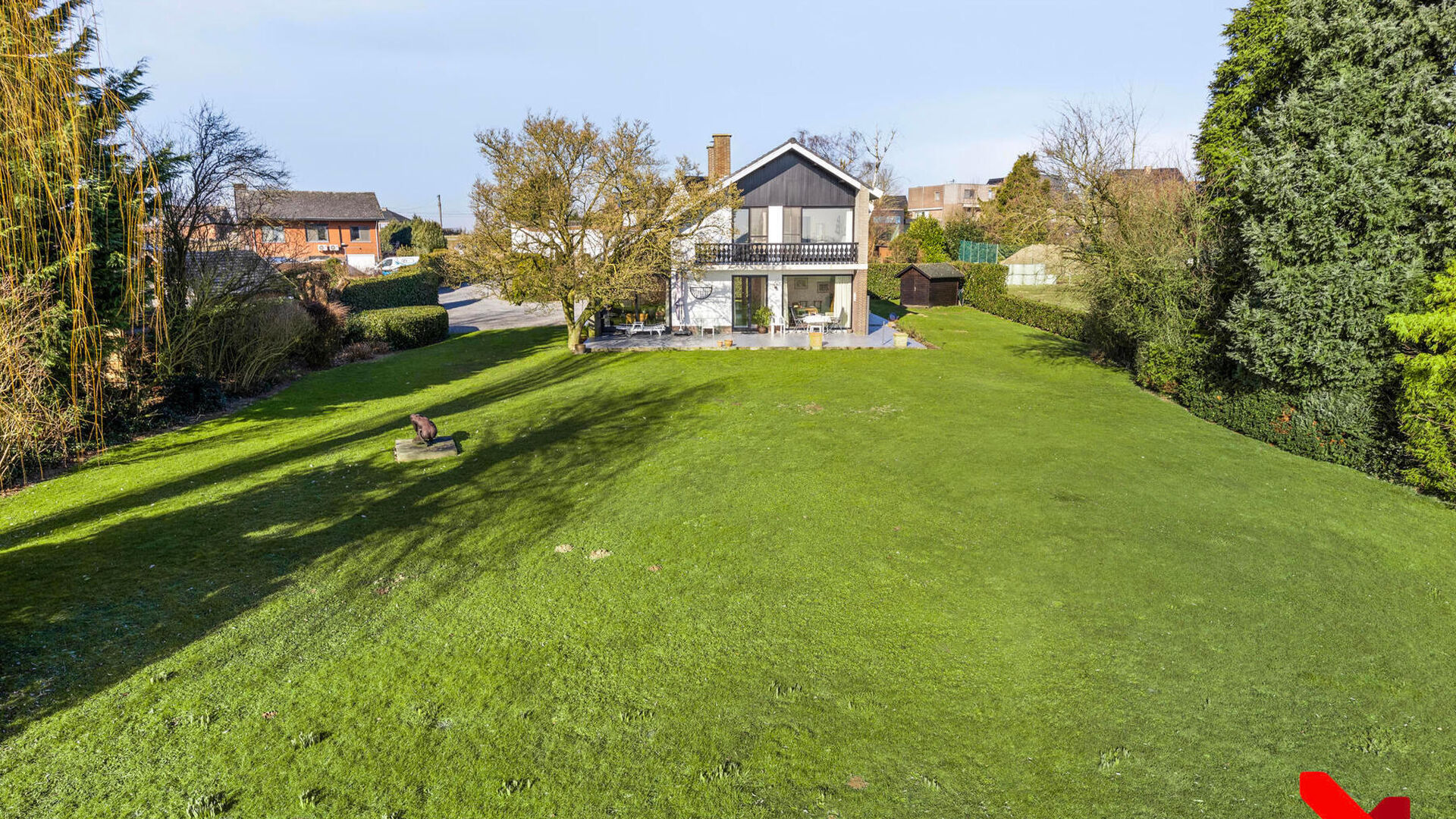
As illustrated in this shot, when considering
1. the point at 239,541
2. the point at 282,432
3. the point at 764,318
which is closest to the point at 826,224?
the point at 764,318

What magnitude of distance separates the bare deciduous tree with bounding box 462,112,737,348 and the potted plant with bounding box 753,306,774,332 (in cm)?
596

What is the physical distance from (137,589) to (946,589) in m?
9.95

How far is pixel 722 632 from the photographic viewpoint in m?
8.20

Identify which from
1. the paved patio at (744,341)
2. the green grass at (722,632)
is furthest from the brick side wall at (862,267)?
the green grass at (722,632)

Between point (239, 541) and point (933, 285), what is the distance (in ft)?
135

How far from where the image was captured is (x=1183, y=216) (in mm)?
20828

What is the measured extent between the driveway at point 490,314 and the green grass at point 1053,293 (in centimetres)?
2397

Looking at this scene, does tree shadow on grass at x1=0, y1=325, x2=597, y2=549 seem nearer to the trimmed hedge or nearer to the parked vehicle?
the trimmed hedge

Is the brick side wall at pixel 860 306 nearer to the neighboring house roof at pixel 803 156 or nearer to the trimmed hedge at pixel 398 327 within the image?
the neighboring house roof at pixel 803 156

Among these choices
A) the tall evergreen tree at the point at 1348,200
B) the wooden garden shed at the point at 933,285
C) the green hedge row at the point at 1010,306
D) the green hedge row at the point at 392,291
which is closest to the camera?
the tall evergreen tree at the point at 1348,200

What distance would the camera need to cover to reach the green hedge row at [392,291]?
3662cm

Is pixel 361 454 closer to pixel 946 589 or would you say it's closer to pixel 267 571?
pixel 267 571

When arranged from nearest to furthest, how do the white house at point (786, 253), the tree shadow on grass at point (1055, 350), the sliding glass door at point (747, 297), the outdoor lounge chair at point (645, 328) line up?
the tree shadow on grass at point (1055, 350) → the white house at point (786, 253) → the outdoor lounge chair at point (645, 328) → the sliding glass door at point (747, 297)

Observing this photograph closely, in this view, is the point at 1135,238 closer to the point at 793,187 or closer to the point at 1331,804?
the point at 793,187
